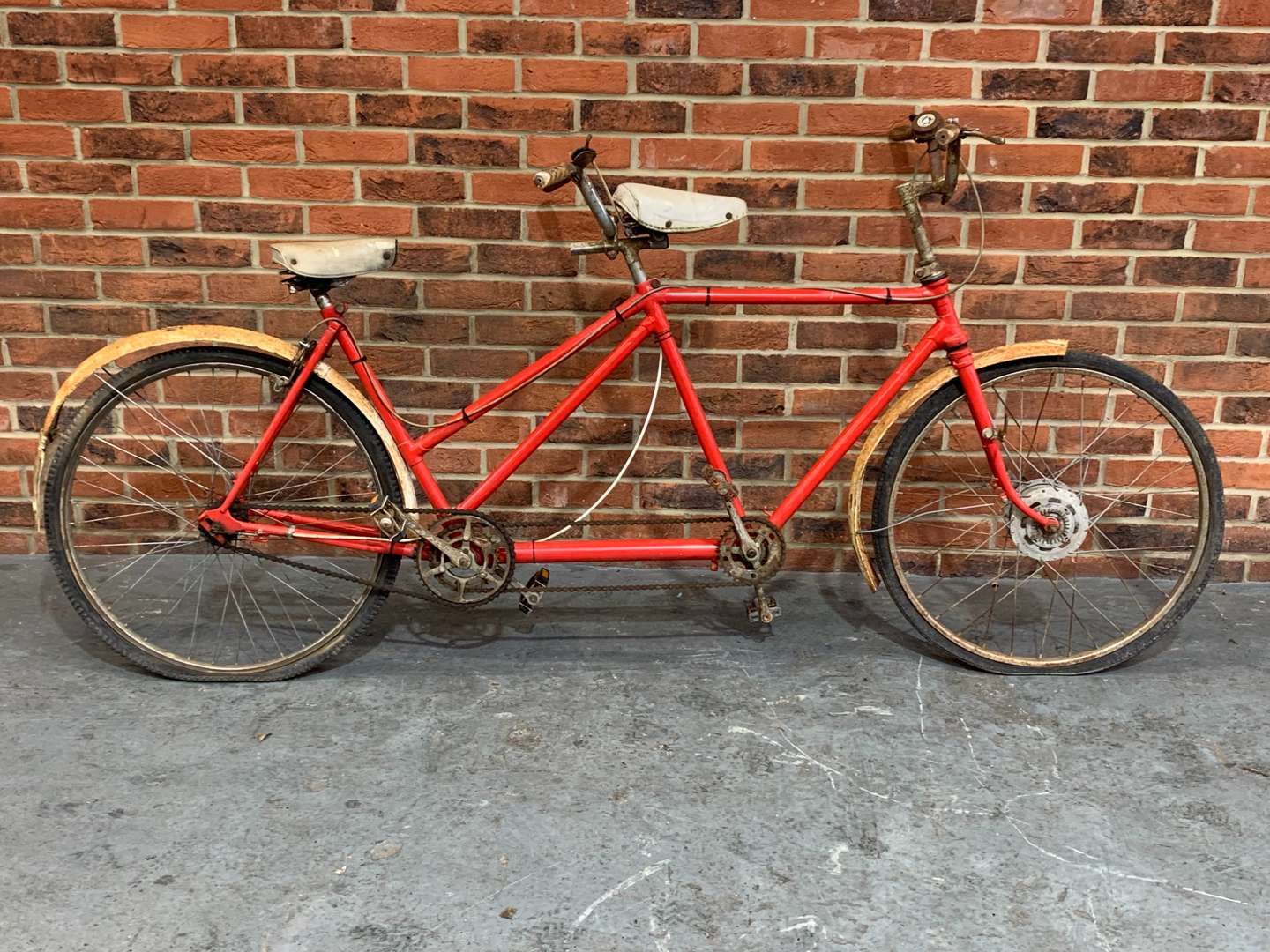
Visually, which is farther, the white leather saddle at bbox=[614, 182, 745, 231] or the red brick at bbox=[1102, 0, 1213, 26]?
the red brick at bbox=[1102, 0, 1213, 26]

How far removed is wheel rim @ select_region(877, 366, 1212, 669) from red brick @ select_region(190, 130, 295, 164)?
182 cm

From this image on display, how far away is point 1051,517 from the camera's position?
2297mm

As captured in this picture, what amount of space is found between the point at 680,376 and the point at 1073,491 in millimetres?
1087

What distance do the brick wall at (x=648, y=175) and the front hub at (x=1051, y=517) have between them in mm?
556

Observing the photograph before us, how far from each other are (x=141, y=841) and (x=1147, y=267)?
2650mm

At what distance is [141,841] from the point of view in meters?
1.73

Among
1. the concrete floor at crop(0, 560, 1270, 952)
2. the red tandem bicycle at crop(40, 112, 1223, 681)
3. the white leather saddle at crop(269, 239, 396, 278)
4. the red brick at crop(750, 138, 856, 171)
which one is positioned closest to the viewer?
the concrete floor at crop(0, 560, 1270, 952)

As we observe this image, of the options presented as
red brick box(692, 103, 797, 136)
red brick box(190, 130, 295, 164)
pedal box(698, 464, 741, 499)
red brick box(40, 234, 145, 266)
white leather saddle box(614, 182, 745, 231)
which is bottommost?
pedal box(698, 464, 741, 499)

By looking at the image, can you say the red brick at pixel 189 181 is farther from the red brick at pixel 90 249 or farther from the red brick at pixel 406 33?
the red brick at pixel 406 33

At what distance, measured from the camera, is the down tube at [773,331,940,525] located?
7.63 feet

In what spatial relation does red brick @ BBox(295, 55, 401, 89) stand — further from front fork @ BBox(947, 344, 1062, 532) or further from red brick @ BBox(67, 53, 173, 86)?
front fork @ BBox(947, 344, 1062, 532)

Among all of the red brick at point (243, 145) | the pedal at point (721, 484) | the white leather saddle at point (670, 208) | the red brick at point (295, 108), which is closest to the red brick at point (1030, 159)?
the white leather saddle at point (670, 208)

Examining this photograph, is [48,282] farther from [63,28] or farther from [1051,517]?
[1051,517]

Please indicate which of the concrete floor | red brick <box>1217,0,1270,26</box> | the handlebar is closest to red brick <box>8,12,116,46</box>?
the concrete floor
